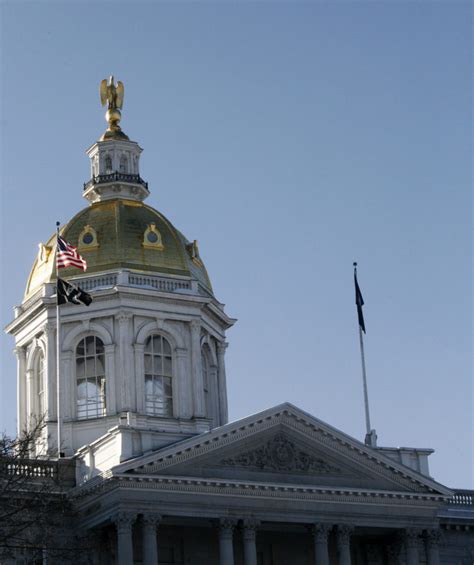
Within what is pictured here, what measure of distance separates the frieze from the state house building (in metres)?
0.05

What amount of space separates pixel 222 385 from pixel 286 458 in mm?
11301

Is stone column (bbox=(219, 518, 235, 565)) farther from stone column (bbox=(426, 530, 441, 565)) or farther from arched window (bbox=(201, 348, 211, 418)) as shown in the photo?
arched window (bbox=(201, 348, 211, 418))

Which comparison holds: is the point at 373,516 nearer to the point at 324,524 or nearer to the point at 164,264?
the point at 324,524

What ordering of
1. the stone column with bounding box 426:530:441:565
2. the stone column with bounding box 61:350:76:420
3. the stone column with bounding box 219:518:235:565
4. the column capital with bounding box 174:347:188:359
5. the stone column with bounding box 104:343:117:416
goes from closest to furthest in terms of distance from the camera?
the stone column with bounding box 219:518:235:565 → the stone column with bounding box 426:530:441:565 → the stone column with bounding box 104:343:117:416 → the stone column with bounding box 61:350:76:420 → the column capital with bounding box 174:347:188:359

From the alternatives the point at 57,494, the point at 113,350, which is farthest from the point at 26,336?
the point at 57,494

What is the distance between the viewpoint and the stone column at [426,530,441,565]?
60.2 metres

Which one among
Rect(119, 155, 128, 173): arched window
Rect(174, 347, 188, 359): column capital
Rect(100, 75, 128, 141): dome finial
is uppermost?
Rect(100, 75, 128, 141): dome finial

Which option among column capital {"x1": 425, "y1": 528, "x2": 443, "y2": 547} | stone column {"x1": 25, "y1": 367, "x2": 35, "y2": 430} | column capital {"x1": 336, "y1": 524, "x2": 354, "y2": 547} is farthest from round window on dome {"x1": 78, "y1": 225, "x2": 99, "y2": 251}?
column capital {"x1": 425, "y1": 528, "x2": 443, "y2": 547}

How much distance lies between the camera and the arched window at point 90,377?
65.7m

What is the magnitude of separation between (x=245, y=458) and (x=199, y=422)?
A: 25.6 ft

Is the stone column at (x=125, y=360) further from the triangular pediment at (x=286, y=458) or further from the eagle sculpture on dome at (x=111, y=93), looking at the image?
the eagle sculpture on dome at (x=111, y=93)

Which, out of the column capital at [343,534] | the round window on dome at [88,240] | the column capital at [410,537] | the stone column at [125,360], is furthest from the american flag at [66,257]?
the column capital at [410,537]

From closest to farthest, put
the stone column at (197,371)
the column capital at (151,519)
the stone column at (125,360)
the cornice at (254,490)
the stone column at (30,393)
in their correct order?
the column capital at (151,519) < the cornice at (254,490) < the stone column at (125,360) < the stone column at (197,371) < the stone column at (30,393)

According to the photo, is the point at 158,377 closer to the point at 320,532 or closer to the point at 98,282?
the point at 98,282
